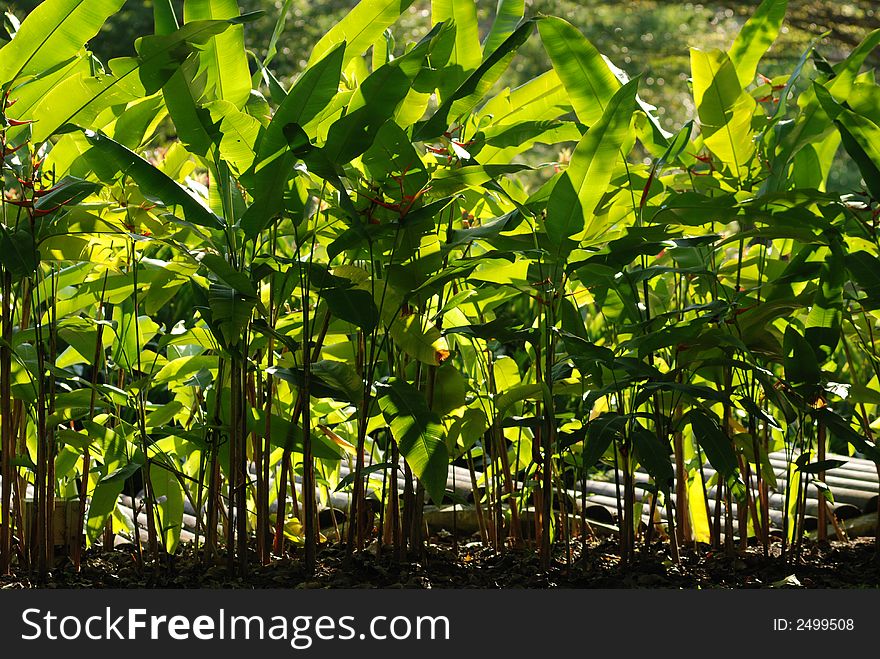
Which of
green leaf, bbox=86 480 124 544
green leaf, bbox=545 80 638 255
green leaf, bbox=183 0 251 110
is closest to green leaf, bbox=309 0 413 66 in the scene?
green leaf, bbox=183 0 251 110

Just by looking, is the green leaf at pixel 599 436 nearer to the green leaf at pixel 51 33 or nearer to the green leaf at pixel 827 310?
the green leaf at pixel 827 310

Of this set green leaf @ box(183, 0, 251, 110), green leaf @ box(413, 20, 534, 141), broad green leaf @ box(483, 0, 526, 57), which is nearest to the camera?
green leaf @ box(413, 20, 534, 141)

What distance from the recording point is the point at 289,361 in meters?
1.37

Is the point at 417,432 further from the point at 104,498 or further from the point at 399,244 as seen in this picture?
the point at 104,498

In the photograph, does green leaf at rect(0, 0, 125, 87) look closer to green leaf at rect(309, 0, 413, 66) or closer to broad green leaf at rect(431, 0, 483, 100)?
green leaf at rect(309, 0, 413, 66)

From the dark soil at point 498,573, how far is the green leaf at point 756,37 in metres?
0.76

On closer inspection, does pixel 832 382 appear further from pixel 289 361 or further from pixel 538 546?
pixel 289 361

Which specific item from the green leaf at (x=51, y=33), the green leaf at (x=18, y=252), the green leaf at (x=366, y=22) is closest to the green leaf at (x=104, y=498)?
the green leaf at (x=18, y=252)

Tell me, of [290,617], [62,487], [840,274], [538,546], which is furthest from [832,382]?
[62,487]

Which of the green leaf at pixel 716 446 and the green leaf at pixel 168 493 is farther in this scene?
the green leaf at pixel 168 493

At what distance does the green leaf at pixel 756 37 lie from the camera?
4.63 ft

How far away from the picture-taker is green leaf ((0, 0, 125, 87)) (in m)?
1.15

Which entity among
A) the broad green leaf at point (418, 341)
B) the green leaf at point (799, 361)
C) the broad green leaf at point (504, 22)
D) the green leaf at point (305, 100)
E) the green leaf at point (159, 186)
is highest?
the broad green leaf at point (504, 22)

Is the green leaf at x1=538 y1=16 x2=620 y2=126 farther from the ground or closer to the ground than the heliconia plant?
farther from the ground
